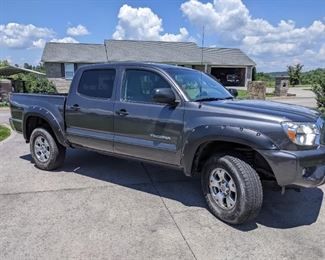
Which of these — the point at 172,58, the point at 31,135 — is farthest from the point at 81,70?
the point at 172,58

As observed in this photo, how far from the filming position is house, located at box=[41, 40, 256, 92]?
32.3m

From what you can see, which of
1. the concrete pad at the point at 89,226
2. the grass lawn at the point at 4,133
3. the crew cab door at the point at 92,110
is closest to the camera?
the concrete pad at the point at 89,226

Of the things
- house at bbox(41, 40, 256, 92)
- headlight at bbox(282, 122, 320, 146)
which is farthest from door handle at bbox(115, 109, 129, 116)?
house at bbox(41, 40, 256, 92)

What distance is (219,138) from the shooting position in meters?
4.00

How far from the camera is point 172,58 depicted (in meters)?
35.7

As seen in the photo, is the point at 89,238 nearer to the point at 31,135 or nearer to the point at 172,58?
the point at 31,135

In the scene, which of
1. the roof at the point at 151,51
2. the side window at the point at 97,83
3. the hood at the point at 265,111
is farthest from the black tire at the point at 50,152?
the roof at the point at 151,51

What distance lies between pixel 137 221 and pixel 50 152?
2648mm

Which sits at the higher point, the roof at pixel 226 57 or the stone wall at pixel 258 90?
the roof at pixel 226 57

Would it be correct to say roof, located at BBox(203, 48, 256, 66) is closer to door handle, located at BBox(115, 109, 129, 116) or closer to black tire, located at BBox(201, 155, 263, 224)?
door handle, located at BBox(115, 109, 129, 116)

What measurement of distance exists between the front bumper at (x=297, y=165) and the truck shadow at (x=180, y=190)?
2.02 feet

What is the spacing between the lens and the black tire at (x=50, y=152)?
6062mm

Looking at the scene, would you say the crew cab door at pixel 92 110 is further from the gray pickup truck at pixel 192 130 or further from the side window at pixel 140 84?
the side window at pixel 140 84

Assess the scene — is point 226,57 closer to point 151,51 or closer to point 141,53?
point 151,51
